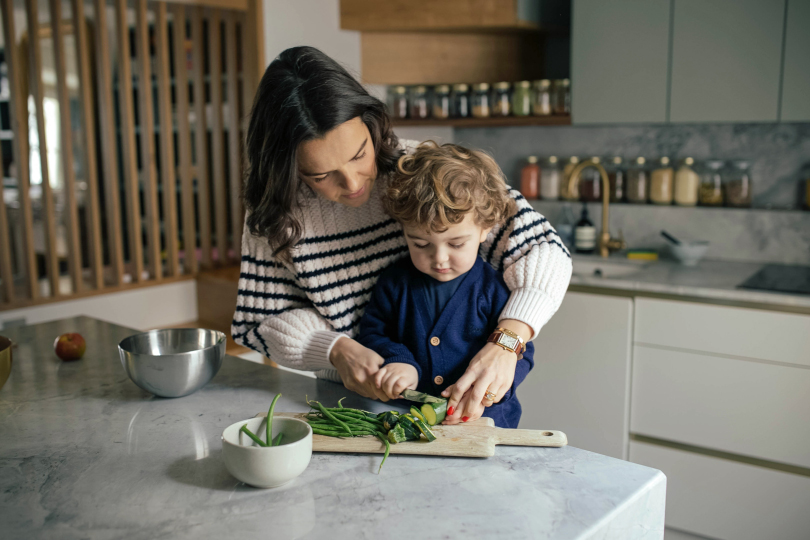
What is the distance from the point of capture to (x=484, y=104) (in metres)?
2.96

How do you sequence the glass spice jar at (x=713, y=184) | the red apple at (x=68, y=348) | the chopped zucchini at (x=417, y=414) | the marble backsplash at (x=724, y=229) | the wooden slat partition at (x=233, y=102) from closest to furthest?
the chopped zucchini at (x=417, y=414)
the red apple at (x=68, y=348)
the marble backsplash at (x=724, y=229)
the glass spice jar at (x=713, y=184)
the wooden slat partition at (x=233, y=102)

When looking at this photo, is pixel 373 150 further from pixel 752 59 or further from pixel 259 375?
pixel 752 59

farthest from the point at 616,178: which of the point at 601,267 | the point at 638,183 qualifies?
the point at 601,267

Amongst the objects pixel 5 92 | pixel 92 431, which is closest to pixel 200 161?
pixel 92 431

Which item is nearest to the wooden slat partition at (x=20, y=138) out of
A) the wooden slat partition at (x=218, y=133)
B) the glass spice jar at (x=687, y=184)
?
the wooden slat partition at (x=218, y=133)

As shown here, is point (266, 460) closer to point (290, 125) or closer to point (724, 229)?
point (290, 125)

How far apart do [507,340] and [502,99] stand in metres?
1.95

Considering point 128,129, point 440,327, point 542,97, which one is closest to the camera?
point 440,327

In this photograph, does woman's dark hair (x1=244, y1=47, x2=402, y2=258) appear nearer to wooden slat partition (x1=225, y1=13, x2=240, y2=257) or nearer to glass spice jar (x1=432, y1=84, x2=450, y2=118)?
glass spice jar (x1=432, y1=84, x2=450, y2=118)

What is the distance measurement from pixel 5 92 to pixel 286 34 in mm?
3865

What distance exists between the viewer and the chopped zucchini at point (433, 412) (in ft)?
3.51

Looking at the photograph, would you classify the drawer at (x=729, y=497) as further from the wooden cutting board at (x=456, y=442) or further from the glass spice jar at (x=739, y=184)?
the wooden cutting board at (x=456, y=442)

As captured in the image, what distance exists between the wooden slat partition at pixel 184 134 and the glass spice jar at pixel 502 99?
62.0 inches

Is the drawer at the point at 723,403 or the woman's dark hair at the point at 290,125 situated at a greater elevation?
the woman's dark hair at the point at 290,125
